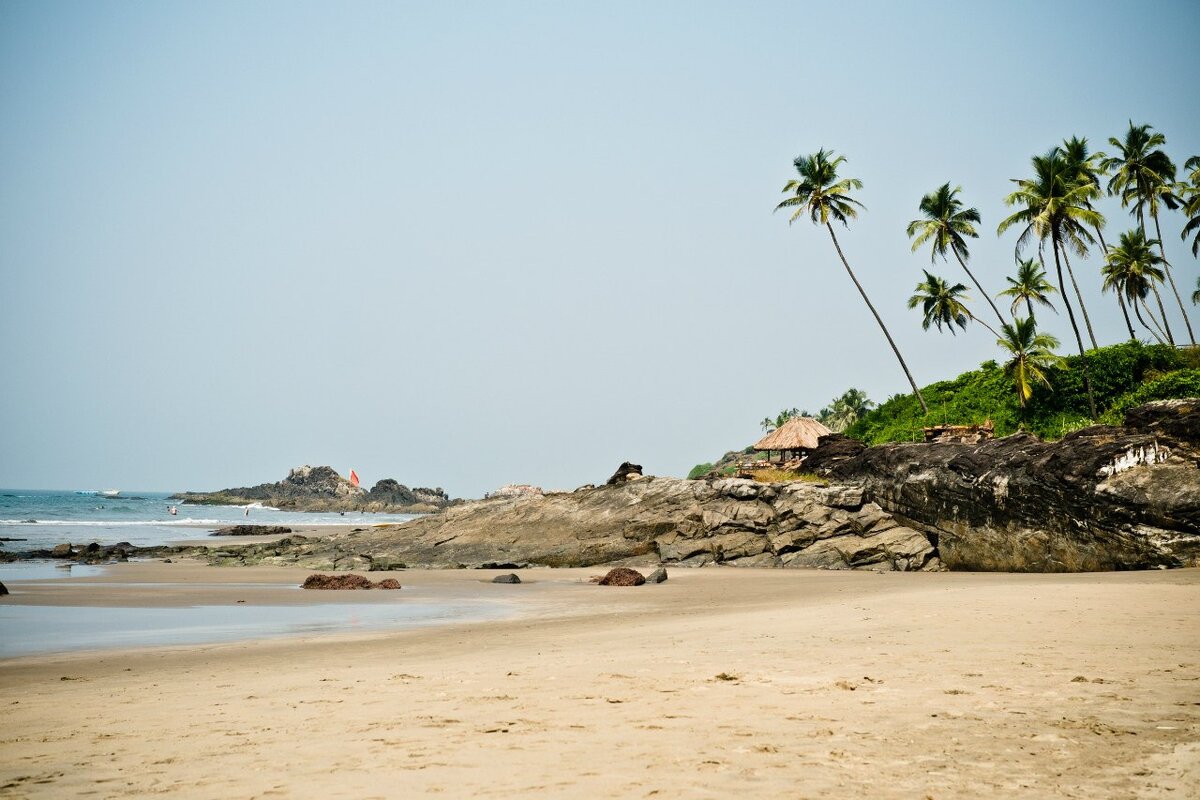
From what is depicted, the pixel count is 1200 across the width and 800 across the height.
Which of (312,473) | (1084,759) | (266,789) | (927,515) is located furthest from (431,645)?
(312,473)

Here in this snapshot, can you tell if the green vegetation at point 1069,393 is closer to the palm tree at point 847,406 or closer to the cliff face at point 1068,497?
the cliff face at point 1068,497

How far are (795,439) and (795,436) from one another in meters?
0.34

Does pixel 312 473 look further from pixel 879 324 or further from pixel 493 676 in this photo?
pixel 493 676

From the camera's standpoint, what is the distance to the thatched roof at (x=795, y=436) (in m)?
49.3

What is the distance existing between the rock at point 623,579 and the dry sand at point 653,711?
9230 millimetres

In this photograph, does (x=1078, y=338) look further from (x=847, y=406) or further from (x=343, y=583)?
(x=847, y=406)

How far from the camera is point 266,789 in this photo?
5059 millimetres

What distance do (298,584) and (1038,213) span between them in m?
40.0

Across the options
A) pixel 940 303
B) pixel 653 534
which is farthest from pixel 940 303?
pixel 653 534

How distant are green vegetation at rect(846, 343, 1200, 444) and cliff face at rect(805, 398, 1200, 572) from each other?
9830 mm

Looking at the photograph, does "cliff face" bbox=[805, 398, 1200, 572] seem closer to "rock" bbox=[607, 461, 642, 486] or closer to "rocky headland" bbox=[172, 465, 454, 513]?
"rock" bbox=[607, 461, 642, 486]

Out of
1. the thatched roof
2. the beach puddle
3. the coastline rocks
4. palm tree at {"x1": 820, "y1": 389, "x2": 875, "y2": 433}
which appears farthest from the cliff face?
palm tree at {"x1": 820, "y1": 389, "x2": 875, "y2": 433}

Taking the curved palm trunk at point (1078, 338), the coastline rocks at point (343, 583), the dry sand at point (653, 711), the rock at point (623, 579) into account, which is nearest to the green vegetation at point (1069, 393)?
the curved palm trunk at point (1078, 338)

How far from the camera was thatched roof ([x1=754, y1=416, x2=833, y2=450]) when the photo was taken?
49.3 meters
